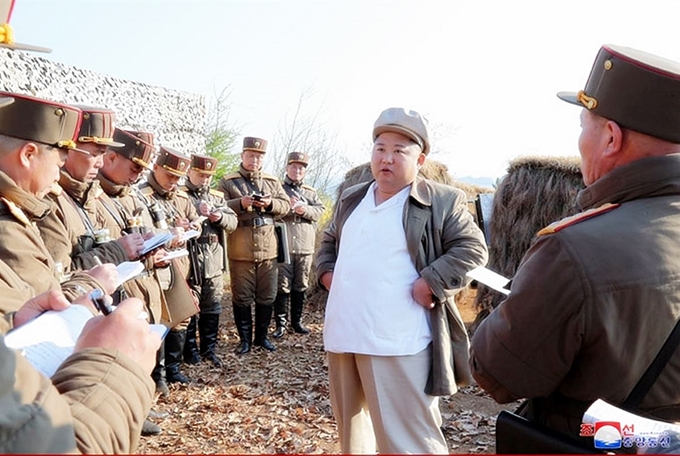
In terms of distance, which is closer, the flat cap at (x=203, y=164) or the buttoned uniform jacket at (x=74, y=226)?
the buttoned uniform jacket at (x=74, y=226)

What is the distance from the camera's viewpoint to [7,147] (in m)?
2.74

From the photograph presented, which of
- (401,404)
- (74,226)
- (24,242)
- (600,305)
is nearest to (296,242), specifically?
(74,226)

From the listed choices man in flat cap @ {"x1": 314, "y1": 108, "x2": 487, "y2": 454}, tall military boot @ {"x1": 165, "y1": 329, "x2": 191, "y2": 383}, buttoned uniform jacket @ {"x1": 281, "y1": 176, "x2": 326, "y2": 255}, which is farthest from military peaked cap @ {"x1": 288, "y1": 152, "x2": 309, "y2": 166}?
man in flat cap @ {"x1": 314, "y1": 108, "x2": 487, "y2": 454}

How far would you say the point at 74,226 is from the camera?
367 centimetres

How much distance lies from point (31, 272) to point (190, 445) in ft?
8.19

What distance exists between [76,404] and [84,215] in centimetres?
298

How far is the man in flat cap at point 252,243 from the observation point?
701cm

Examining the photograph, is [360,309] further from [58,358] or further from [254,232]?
[254,232]

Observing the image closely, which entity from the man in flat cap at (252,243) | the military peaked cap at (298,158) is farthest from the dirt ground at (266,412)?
the military peaked cap at (298,158)

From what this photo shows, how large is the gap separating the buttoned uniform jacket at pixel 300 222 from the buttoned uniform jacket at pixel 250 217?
492 millimetres

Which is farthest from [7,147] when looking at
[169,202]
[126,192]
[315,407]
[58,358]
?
[315,407]

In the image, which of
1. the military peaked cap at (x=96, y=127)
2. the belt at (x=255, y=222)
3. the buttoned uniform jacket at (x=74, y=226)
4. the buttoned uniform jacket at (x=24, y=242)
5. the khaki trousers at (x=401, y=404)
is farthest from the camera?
the belt at (x=255, y=222)

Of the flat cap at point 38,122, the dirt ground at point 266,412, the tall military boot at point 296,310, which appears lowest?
the tall military boot at point 296,310

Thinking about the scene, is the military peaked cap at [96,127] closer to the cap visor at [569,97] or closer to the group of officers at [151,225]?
the group of officers at [151,225]
